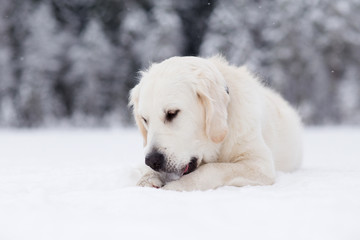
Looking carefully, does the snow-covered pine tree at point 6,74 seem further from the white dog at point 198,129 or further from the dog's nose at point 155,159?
the dog's nose at point 155,159

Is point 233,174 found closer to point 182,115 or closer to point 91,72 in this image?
point 182,115

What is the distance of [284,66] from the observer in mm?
22250

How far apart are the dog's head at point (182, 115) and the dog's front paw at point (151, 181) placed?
16 cm

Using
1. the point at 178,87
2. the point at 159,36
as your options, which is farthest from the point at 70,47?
the point at 178,87

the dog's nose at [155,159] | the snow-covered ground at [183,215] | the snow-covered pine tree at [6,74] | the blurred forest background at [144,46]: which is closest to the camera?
the snow-covered ground at [183,215]

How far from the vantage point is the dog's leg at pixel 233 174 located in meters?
3.02

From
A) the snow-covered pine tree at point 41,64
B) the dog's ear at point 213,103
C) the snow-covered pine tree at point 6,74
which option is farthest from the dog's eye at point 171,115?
the snow-covered pine tree at point 6,74

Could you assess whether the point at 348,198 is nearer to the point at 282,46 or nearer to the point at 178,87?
the point at 178,87

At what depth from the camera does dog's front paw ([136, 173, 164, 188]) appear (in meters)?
3.20

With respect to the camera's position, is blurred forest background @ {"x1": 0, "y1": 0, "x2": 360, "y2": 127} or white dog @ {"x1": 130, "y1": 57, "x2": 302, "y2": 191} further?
blurred forest background @ {"x1": 0, "y1": 0, "x2": 360, "y2": 127}

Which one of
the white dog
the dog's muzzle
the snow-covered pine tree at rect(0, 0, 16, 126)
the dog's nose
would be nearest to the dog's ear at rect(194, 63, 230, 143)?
the white dog

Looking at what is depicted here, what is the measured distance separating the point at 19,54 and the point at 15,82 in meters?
1.64

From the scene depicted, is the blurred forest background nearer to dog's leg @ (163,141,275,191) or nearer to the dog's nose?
dog's leg @ (163,141,275,191)

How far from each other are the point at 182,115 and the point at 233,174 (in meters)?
0.62
